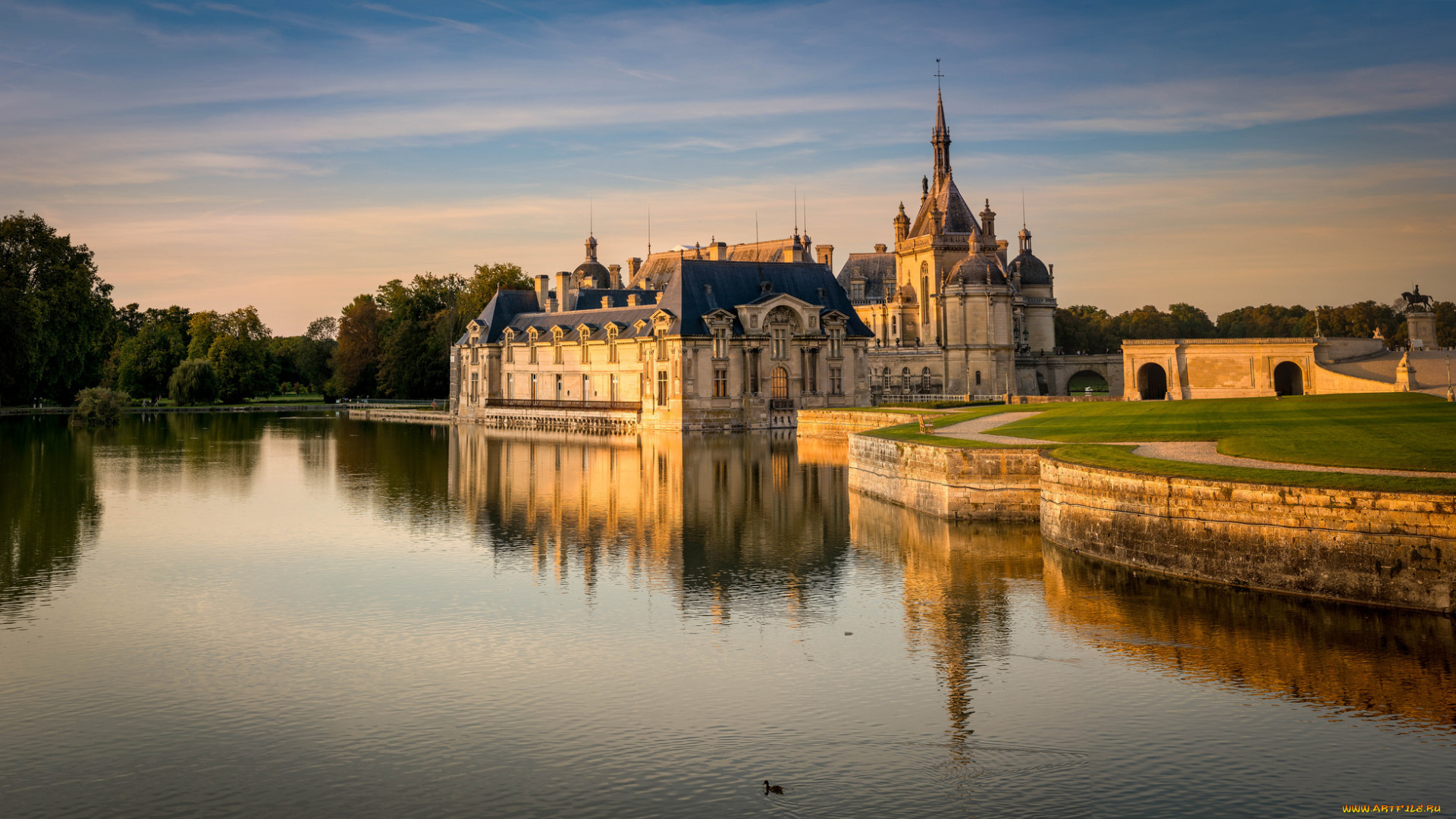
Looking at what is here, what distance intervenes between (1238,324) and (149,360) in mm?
124304

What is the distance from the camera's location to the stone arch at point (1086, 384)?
115 m

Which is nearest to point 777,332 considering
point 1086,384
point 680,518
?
point 680,518

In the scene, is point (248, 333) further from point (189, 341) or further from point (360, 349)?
point (360, 349)

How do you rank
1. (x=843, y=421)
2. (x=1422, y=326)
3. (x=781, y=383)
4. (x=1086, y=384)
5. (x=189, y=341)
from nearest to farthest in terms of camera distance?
(x=843, y=421), (x=1422, y=326), (x=781, y=383), (x=1086, y=384), (x=189, y=341)

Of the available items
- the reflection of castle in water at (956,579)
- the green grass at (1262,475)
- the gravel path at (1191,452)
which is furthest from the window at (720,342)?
the green grass at (1262,475)

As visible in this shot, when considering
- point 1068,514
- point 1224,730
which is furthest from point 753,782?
point 1068,514

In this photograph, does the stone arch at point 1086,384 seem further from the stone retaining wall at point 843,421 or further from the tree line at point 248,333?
the stone retaining wall at point 843,421

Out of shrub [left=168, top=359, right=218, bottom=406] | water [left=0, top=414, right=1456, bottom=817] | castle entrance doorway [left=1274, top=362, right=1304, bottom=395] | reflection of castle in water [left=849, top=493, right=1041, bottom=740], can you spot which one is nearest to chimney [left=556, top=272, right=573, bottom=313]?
shrub [left=168, top=359, right=218, bottom=406]

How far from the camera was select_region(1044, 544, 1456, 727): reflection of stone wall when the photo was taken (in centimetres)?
1550

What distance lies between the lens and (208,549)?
92.2ft

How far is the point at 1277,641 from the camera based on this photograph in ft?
58.3

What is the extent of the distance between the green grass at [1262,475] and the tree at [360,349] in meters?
111

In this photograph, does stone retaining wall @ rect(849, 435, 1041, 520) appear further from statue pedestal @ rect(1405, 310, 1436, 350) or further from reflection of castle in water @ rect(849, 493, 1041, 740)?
statue pedestal @ rect(1405, 310, 1436, 350)

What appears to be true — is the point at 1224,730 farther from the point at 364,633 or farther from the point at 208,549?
the point at 208,549
